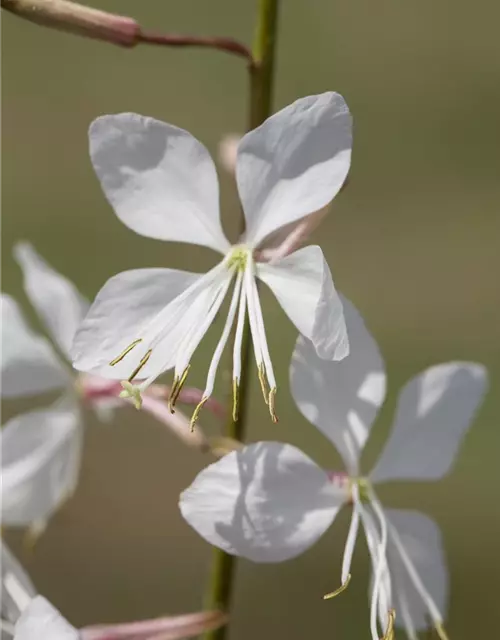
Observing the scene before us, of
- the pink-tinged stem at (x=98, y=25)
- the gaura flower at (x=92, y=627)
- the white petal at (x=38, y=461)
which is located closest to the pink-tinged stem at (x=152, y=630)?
the gaura flower at (x=92, y=627)

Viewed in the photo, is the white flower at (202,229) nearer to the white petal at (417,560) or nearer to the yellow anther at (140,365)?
the yellow anther at (140,365)

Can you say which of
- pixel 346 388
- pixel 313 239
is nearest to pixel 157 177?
pixel 346 388

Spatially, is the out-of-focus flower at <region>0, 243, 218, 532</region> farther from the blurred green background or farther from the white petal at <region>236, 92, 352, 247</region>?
the blurred green background

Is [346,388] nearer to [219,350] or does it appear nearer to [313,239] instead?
[219,350]

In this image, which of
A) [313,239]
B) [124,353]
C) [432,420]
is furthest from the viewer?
[313,239]

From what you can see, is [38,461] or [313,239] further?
[313,239]

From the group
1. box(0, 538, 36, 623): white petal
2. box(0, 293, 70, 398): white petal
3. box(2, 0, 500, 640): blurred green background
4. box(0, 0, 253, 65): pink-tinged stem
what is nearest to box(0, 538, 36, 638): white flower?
box(0, 538, 36, 623): white petal

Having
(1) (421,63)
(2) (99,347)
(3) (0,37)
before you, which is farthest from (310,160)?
(3) (0,37)
